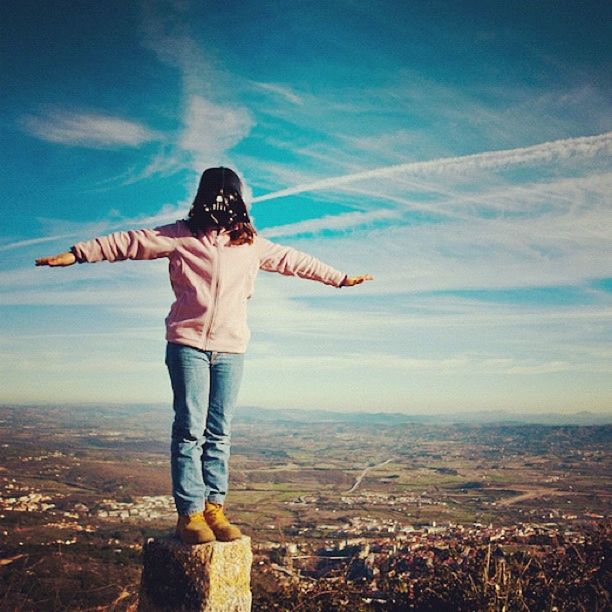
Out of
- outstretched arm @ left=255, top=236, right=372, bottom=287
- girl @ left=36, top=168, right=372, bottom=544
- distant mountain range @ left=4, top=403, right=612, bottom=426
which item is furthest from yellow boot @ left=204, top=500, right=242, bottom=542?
distant mountain range @ left=4, top=403, right=612, bottom=426

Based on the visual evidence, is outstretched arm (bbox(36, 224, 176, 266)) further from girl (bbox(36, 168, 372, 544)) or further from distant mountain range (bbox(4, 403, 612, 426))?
distant mountain range (bbox(4, 403, 612, 426))

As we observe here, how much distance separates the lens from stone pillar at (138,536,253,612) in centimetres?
346

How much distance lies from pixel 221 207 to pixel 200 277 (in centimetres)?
51

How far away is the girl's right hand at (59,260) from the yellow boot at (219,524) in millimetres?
1859

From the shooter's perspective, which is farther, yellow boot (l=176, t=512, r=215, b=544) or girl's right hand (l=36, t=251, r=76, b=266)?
yellow boot (l=176, t=512, r=215, b=544)

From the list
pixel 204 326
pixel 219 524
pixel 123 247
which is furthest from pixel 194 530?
pixel 123 247

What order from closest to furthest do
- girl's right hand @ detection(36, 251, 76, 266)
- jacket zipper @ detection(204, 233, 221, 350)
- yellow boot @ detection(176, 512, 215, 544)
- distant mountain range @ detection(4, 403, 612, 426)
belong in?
Result: girl's right hand @ detection(36, 251, 76, 266)
yellow boot @ detection(176, 512, 215, 544)
jacket zipper @ detection(204, 233, 221, 350)
distant mountain range @ detection(4, 403, 612, 426)

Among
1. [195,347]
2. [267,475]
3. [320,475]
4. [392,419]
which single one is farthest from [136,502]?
[392,419]

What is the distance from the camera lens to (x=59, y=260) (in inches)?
131

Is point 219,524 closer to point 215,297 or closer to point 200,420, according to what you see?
point 200,420

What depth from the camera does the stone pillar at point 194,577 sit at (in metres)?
3.46

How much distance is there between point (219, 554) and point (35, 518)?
78.5 ft

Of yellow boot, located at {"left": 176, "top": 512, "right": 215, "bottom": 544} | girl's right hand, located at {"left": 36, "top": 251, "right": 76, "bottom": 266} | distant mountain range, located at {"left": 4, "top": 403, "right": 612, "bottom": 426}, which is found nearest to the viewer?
girl's right hand, located at {"left": 36, "top": 251, "right": 76, "bottom": 266}

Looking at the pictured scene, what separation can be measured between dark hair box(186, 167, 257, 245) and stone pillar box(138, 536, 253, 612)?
6.78 ft
